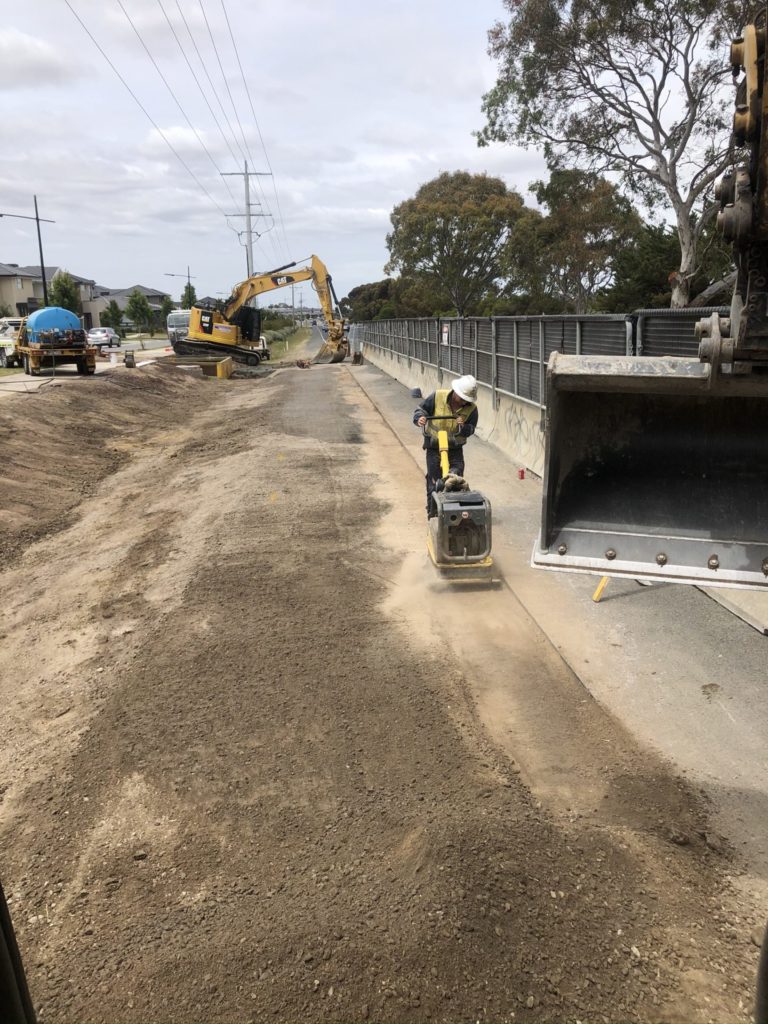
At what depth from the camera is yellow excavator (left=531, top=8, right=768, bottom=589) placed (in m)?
2.41

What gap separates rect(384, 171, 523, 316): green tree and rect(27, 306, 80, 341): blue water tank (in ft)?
85.6

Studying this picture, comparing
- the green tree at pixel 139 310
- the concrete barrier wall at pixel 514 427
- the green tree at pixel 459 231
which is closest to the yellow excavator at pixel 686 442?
the concrete barrier wall at pixel 514 427

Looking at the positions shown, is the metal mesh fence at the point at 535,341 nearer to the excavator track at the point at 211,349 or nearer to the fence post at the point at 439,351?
the fence post at the point at 439,351

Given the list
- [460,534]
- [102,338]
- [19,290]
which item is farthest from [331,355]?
[19,290]

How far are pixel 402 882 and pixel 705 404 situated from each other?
99.1 inches

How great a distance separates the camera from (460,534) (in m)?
7.07

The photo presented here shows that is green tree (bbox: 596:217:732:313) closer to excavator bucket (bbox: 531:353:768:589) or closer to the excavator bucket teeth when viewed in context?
the excavator bucket teeth

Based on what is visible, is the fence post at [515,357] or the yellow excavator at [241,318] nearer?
the fence post at [515,357]

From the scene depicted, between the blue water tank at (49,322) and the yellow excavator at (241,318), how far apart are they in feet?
24.6

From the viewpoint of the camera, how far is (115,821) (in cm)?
405

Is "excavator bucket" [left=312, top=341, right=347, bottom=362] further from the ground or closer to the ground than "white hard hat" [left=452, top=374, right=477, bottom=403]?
further from the ground

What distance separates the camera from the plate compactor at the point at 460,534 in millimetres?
6941

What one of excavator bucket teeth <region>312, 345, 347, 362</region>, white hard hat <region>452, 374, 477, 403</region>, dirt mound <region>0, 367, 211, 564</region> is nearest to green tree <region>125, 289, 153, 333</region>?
excavator bucket teeth <region>312, 345, 347, 362</region>

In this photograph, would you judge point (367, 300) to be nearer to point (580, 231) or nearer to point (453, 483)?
point (580, 231)
